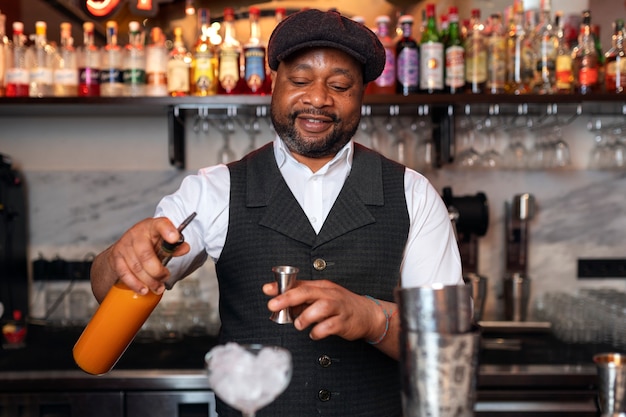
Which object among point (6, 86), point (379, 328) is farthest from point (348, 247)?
point (6, 86)

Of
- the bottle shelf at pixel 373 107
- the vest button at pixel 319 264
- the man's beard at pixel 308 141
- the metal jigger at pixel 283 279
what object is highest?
the bottle shelf at pixel 373 107

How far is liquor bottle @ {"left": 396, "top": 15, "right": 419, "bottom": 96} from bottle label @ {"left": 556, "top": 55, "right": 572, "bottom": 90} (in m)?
0.53

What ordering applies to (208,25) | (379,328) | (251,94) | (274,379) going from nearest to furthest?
(274,379)
(379,328)
(251,94)
(208,25)

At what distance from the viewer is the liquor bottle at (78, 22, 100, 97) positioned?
8.73ft

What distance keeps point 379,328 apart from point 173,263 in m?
0.56

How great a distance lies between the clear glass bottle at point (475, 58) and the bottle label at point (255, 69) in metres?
0.77

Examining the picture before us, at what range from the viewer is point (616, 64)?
8.83 feet

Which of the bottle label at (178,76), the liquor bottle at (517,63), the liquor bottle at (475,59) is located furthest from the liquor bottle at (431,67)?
the bottle label at (178,76)

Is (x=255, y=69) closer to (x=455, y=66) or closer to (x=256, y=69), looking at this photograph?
(x=256, y=69)

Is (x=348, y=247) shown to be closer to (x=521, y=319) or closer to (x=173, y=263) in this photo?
(x=173, y=263)

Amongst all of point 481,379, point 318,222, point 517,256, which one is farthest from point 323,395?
point 517,256

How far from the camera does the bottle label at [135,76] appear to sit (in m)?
2.65

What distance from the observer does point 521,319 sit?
2852 millimetres

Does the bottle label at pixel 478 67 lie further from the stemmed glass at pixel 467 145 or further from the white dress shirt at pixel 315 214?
the white dress shirt at pixel 315 214
